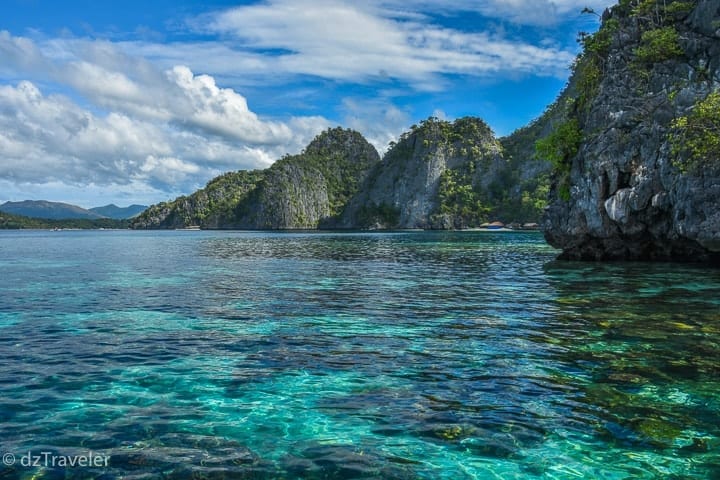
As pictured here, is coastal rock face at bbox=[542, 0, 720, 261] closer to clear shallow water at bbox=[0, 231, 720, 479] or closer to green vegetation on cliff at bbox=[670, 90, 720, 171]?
green vegetation on cliff at bbox=[670, 90, 720, 171]

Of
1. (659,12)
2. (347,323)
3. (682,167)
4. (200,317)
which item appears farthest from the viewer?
(659,12)

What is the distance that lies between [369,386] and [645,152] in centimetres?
3342

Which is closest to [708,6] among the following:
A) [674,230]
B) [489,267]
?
[674,230]

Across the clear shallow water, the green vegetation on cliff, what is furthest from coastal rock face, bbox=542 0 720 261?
the clear shallow water

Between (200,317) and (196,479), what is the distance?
13.3m

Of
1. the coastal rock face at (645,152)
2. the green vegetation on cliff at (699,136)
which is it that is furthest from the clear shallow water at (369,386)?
the coastal rock face at (645,152)

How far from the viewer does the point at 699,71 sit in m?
33.4

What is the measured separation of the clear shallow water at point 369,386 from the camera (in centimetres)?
761

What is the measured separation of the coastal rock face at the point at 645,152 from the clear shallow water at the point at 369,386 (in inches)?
429

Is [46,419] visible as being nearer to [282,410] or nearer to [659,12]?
[282,410]

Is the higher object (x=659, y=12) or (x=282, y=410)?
(x=659, y=12)

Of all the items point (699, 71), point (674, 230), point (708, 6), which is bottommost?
point (674, 230)

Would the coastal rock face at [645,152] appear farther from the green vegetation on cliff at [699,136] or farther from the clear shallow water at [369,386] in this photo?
the clear shallow water at [369,386]

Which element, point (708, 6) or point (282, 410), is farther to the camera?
point (708, 6)
